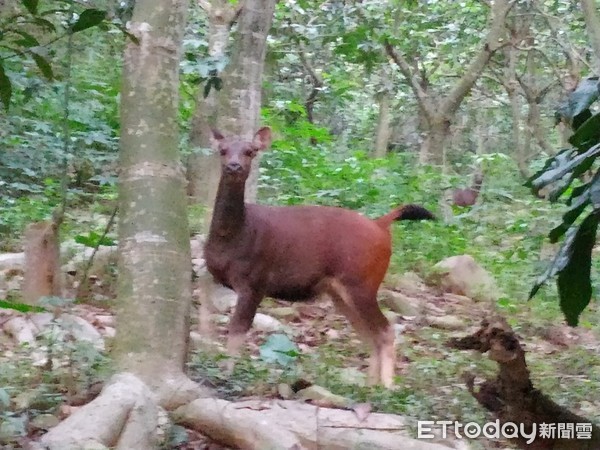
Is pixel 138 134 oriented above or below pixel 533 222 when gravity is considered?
above

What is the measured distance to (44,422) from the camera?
3.58 meters

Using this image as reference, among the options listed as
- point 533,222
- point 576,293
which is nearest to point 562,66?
point 533,222

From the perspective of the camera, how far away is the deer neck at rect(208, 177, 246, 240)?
603cm

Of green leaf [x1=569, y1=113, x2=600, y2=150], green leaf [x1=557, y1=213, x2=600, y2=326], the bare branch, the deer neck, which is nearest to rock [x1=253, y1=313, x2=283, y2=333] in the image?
the deer neck

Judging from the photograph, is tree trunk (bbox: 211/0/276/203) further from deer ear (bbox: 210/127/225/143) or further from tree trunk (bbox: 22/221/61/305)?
tree trunk (bbox: 22/221/61/305)

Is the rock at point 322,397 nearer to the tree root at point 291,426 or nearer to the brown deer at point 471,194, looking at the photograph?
the tree root at point 291,426

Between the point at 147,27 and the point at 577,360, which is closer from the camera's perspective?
the point at 147,27

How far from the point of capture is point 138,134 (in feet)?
13.3

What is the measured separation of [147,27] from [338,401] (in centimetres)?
203

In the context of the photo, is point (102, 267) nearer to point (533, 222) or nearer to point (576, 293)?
point (576, 293)

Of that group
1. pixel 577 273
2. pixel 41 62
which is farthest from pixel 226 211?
pixel 577 273

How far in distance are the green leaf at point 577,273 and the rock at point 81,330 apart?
2421 mm

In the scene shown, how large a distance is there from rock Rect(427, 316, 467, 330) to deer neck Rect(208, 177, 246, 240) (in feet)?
7.76

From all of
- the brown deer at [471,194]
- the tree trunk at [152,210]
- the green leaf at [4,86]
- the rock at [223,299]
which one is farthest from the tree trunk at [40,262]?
the brown deer at [471,194]
